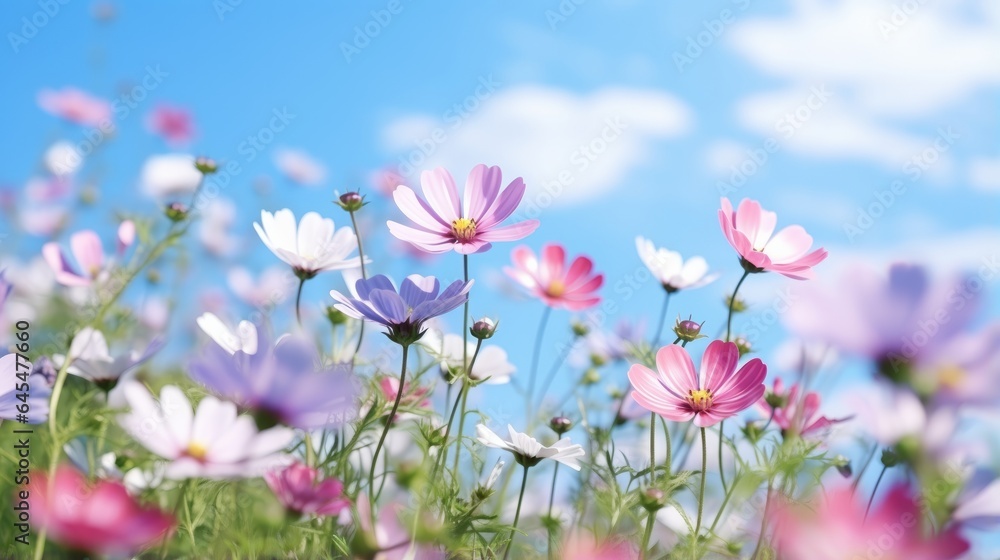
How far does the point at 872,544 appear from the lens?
0.45 metres

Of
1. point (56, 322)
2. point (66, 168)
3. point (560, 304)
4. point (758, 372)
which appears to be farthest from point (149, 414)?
point (66, 168)

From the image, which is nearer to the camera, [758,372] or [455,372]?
[758,372]

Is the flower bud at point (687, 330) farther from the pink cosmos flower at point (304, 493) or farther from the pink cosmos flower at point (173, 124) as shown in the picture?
the pink cosmos flower at point (173, 124)

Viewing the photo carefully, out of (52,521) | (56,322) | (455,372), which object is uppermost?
(52,521)

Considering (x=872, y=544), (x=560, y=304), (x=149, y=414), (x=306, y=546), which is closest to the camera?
(x=872, y=544)

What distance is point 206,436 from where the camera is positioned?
0.57 meters

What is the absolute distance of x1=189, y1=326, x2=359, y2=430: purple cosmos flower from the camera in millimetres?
604

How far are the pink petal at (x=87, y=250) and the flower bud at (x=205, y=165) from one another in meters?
0.17

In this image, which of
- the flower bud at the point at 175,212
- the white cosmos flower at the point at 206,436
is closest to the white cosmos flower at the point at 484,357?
the flower bud at the point at 175,212

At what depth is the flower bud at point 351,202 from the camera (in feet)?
3.15

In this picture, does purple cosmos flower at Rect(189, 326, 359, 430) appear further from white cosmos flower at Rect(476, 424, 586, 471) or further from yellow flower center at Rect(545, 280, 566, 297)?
yellow flower center at Rect(545, 280, 566, 297)

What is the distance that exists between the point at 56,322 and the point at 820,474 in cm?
223

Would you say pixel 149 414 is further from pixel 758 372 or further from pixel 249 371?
pixel 758 372

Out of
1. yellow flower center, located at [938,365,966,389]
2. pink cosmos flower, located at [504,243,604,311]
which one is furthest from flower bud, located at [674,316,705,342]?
yellow flower center, located at [938,365,966,389]
